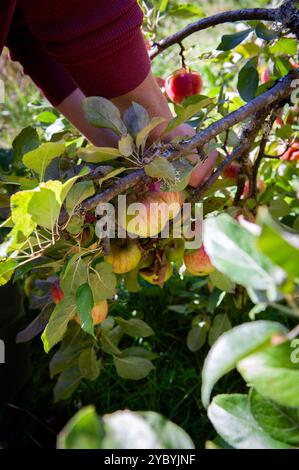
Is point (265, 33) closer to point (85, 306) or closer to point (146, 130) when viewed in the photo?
point (146, 130)

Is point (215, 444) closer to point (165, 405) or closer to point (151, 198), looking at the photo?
point (151, 198)

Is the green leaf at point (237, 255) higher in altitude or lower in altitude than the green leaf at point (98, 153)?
higher

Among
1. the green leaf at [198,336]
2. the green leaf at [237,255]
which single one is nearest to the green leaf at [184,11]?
the green leaf at [198,336]

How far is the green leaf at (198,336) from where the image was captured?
4.14 feet

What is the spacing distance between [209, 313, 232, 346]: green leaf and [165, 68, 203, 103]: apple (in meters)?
0.48

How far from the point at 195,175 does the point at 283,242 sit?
58cm

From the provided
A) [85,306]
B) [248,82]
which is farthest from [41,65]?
[85,306]

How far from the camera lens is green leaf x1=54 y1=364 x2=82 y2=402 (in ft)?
3.72

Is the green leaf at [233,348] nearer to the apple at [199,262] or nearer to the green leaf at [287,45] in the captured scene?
A: the apple at [199,262]

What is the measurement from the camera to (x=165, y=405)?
1291 mm

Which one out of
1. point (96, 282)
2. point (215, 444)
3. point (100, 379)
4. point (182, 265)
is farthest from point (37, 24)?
point (100, 379)

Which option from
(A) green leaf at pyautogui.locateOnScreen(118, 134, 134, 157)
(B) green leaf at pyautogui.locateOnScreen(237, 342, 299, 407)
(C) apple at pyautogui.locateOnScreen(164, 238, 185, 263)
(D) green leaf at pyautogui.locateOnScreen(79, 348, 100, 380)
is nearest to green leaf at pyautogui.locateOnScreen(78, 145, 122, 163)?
(A) green leaf at pyautogui.locateOnScreen(118, 134, 134, 157)

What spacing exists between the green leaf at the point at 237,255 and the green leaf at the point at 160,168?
29 cm

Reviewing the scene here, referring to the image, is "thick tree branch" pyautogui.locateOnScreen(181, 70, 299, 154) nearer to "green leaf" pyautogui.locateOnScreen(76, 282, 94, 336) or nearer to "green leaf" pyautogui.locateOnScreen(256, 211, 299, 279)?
"green leaf" pyautogui.locateOnScreen(76, 282, 94, 336)
